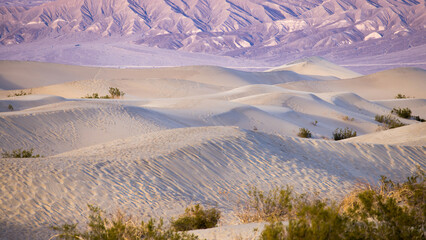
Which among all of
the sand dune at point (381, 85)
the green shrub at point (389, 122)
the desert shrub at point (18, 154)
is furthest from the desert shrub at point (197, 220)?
the sand dune at point (381, 85)

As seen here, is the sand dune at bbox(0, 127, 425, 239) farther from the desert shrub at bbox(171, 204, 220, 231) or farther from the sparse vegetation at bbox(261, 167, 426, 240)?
the sparse vegetation at bbox(261, 167, 426, 240)

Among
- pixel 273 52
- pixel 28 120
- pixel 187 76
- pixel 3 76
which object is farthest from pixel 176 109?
pixel 273 52

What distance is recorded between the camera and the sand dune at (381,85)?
48.9 meters

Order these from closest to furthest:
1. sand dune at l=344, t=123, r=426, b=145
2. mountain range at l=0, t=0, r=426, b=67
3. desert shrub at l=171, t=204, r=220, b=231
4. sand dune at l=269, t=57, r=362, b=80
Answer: desert shrub at l=171, t=204, r=220, b=231 → sand dune at l=344, t=123, r=426, b=145 → sand dune at l=269, t=57, r=362, b=80 → mountain range at l=0, t=0, r=426, b=67

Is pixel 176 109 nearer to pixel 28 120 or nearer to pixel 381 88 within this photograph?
pixel 28 120

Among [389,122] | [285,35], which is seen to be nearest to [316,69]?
[389,122]

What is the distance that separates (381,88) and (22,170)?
50798 mm

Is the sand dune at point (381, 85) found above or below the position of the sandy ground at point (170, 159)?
below

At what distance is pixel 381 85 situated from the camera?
5300 cm

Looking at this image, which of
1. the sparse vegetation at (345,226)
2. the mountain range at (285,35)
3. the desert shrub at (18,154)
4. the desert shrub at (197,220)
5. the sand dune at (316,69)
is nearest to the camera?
the sparse vegetation at (345,226)

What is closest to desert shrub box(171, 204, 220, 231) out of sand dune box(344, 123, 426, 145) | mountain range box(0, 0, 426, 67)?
sand dune box(344, 123, 426, 145)

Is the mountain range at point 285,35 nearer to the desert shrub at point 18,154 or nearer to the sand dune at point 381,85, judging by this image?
the sand dune at point 381,85

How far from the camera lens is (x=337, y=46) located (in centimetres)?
16500

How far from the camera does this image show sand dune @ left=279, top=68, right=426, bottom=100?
160 feet
